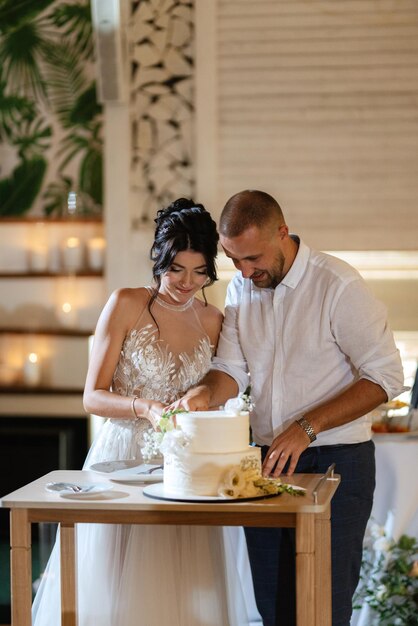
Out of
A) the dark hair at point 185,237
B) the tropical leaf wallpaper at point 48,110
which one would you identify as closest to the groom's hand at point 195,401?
the dark hair at point 185,237

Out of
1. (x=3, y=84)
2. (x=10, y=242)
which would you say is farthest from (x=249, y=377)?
(x=3, y=84)

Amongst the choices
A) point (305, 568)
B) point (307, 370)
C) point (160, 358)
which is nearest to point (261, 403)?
point (307, 370)

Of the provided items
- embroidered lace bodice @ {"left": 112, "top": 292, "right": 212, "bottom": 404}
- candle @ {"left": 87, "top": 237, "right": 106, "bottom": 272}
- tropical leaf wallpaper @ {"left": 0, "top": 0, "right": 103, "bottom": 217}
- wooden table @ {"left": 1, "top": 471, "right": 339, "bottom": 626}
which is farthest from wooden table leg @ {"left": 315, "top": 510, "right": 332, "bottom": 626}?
tropical leaf wallpaper @ {"left": 0, "top": 0, "right": 103, "bottom": 217}

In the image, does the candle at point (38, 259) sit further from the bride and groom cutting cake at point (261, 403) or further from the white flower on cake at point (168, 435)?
the white flower on cake at point (168, 435)

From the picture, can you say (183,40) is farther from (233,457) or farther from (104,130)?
(233,457)

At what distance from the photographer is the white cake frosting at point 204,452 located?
209cm

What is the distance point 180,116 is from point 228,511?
307cm

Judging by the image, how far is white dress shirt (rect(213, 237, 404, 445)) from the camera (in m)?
2.44

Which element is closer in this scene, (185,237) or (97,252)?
(185,237)

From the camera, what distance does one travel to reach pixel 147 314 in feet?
9.31

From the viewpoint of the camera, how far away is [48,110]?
5.33m

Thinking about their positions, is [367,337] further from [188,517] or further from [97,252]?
[97,252]

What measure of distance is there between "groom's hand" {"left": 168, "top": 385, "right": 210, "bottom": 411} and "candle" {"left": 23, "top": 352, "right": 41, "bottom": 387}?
275 cm

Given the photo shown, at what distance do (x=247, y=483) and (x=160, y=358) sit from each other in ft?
2.67
